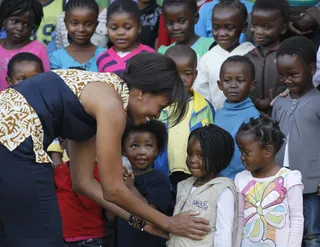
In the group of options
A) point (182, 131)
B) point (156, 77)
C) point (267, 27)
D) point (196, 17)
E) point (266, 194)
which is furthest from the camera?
point (196, 17)

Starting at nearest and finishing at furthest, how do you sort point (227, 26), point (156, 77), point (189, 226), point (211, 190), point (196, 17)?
point (156, 77), point (189, 226), point (211, 190), point (227, 26), point (196, 17)

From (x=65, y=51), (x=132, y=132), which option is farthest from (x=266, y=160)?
(x=65, y=51)

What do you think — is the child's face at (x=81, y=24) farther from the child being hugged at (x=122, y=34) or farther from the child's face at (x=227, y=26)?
the child's face at (x=227, y=26)

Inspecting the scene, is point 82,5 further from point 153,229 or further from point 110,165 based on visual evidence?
point 110,165

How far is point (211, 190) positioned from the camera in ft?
13.4

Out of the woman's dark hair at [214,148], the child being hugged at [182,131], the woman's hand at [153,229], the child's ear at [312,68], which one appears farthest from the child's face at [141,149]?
the child's ear at [312,68]

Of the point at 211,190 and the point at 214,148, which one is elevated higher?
the point at 214,148

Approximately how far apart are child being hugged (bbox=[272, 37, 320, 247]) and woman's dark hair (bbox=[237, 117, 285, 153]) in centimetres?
38

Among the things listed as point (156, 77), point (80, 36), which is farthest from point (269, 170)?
point (80, 36)

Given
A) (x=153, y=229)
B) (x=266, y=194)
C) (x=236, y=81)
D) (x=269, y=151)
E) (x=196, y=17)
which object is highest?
(x=196, y=17)

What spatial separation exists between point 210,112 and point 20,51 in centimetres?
172

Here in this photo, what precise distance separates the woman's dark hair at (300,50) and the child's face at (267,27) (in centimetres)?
49

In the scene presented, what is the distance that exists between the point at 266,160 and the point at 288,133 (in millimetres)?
521

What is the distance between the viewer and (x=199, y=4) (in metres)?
6.41
